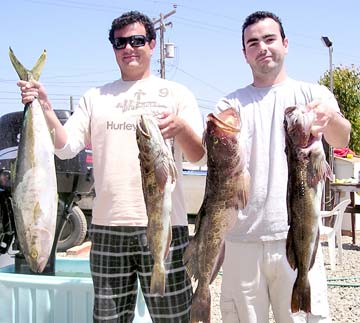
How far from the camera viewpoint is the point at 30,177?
3.31 metres

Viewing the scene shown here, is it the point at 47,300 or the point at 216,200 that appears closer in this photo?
the point at 216,200

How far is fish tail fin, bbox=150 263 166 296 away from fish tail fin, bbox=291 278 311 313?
2.45 ft

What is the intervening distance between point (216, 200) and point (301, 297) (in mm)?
702

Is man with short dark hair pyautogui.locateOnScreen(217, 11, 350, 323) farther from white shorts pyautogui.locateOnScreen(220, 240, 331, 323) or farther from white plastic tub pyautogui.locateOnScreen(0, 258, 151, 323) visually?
white plastic tub pyautogui.locateOnScreen(0, 258, 151, 323)

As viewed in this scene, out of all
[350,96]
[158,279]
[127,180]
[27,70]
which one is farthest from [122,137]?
[350,96]

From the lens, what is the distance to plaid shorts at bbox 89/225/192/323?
3.50m

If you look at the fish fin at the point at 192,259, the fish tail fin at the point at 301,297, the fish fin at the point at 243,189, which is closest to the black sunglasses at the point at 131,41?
the fish fin at the point at 243,189

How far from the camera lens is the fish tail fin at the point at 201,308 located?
3131 mm

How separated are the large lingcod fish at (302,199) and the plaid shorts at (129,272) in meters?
0.77

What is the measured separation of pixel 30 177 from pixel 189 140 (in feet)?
3.19

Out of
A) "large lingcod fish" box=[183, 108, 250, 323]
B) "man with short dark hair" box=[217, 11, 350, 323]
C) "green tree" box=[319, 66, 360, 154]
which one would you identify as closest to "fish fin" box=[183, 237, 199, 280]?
"large lingcod fish" box=[183, 108, 250, 323]

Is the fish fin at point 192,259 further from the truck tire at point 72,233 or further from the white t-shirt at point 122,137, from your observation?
the truck tire at point 72,233

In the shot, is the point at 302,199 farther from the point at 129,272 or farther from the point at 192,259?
the point at 129,272

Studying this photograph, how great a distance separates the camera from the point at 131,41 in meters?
3.50
